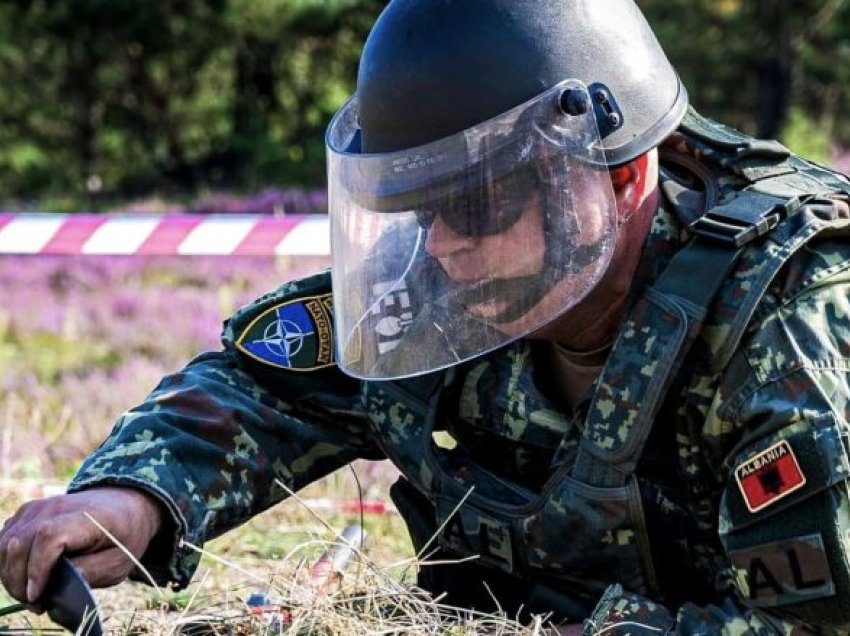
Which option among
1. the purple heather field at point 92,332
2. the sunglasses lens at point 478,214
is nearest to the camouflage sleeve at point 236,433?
the sunglasses lens at point 478,214

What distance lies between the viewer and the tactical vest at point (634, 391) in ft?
7.16

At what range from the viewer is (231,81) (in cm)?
2133

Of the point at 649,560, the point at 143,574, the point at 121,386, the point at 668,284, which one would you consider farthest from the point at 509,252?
the point at 121,386

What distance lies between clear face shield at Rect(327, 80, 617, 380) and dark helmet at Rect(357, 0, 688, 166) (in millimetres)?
30

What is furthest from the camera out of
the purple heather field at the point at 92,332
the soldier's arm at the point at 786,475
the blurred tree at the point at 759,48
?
the blurred tree at the point at 759,48

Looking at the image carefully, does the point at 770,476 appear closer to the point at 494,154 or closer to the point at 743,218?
the point at 743,218

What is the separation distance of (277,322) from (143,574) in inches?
22.3

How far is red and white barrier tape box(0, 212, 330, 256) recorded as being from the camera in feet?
19.1

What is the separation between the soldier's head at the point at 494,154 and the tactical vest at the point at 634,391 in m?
0.14

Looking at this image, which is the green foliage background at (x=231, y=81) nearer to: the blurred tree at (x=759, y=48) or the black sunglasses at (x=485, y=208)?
the blurred tree at (x=759, y=48)

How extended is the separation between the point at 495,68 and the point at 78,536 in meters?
1.01

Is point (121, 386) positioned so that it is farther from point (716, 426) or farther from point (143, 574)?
point (716, 426)

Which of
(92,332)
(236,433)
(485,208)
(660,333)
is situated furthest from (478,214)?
(92,332)

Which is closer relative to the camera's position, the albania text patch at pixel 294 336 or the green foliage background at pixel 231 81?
the albania text patch at pixel 294 336
